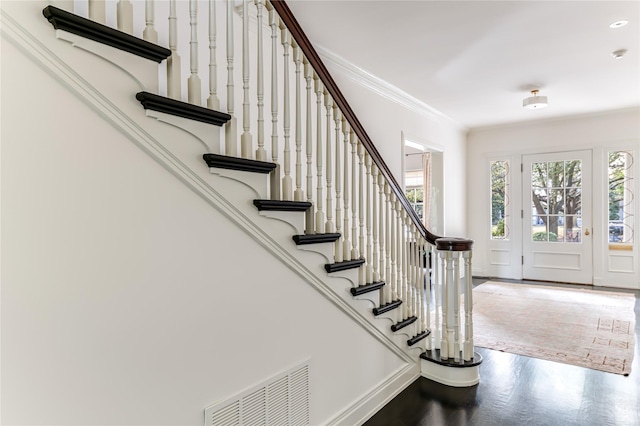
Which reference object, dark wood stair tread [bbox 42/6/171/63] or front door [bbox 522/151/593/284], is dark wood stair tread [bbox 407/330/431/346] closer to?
dark wood stair tread [bbox 42/6/171/63]

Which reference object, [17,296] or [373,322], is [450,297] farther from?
[17,296]

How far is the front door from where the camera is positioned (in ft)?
19.2

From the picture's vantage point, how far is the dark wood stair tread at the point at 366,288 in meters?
2.06

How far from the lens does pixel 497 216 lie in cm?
659

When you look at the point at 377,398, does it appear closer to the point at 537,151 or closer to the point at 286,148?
the point at 286,148

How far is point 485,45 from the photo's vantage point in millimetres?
3262

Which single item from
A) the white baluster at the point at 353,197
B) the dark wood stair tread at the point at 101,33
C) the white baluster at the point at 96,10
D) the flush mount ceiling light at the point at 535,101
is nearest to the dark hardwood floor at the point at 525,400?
the white baluster at the point at 353,197

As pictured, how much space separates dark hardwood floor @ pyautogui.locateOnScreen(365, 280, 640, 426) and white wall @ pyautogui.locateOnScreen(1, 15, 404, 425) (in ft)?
3.95

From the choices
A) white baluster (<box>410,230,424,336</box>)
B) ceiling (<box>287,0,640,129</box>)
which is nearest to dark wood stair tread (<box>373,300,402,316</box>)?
white baluster (<box>410,230,424,336</box>)

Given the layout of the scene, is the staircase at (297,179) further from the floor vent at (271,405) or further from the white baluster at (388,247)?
the floor vent at (271,405)

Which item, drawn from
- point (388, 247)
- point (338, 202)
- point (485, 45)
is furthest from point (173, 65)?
point (485, 45)

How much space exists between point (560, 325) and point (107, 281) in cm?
432

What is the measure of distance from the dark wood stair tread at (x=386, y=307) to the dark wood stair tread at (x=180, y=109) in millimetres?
1461

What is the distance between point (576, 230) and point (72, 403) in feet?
22.9
